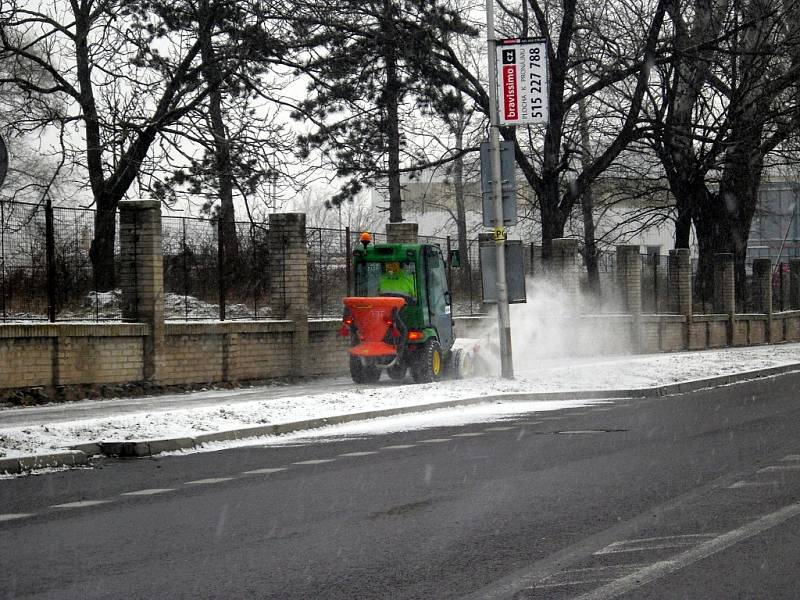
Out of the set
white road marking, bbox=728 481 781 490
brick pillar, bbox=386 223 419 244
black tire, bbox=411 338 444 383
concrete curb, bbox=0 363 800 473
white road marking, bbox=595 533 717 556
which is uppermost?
brick pillar, bbox=386 223 419 244

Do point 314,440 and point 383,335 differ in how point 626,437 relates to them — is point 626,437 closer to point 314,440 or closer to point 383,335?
point 314,440

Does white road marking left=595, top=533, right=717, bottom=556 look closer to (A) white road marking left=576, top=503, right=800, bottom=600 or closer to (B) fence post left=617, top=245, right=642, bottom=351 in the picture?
(A) white road marking left=576, top=503, right=800, bottom=600

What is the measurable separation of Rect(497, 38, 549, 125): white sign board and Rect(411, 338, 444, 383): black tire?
4.48 m

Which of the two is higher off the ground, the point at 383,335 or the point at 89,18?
the point at 89,18

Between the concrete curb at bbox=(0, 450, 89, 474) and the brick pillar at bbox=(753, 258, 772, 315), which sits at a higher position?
the brick pillar at bbox=(753, 258, 772, 315)

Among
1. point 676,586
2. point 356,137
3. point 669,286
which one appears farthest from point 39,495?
point 669,286

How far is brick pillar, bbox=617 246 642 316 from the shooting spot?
39.8 m

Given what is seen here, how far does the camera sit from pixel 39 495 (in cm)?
1093

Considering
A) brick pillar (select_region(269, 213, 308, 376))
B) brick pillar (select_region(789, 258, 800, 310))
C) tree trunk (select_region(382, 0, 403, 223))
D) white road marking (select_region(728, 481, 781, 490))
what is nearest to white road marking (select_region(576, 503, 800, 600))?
white road marking (select_region(728, 481, 781, 490))

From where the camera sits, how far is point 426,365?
24344 millimetres

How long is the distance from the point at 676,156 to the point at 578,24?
9608 millimetres

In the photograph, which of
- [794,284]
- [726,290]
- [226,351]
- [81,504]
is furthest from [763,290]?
[81,504]

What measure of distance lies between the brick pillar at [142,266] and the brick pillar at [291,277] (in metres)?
3.70

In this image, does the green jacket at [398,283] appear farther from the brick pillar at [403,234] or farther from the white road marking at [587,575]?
the white road marking at [587,575]
